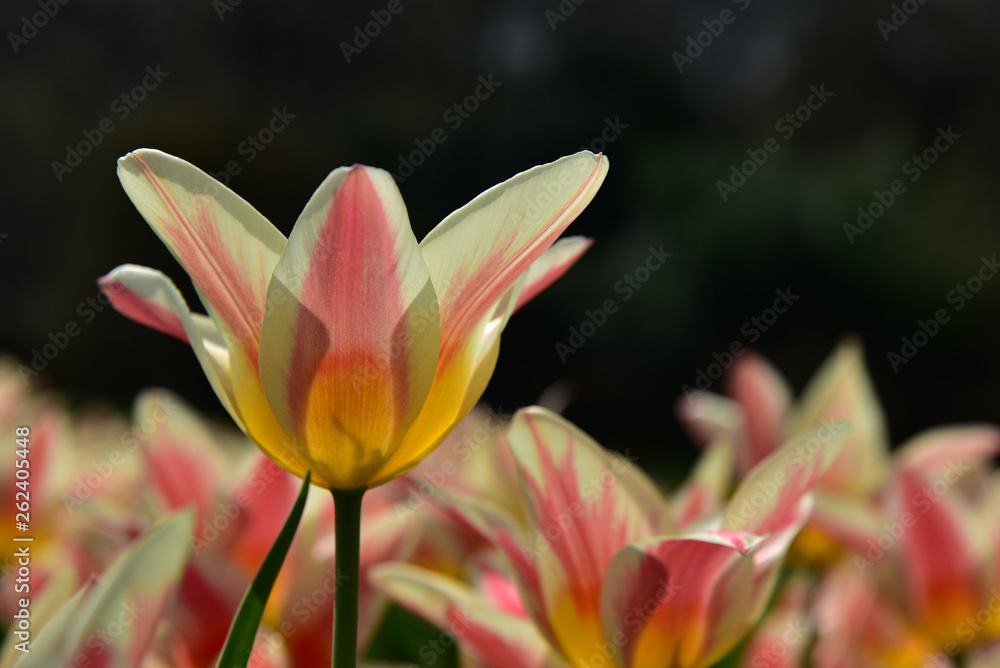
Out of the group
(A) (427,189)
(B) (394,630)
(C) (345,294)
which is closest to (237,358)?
(C) (345,294)

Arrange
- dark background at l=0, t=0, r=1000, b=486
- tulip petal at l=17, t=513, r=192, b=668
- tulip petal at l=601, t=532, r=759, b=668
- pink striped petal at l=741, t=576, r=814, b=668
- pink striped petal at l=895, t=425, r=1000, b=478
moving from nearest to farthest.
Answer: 1. tulip petal at l=17, t=513, r=192, b=668
2. tulip petal at l=601, t=532, r=759, b=668
3. pink striped petal at l=741, t=576, r=814, b=668
4. pink striped petal at l=895, t=425, r=1000, b=478
5. dark background at l=0, t=0, r=1000, b=486

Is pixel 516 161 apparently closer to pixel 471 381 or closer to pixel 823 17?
pixel 823 17

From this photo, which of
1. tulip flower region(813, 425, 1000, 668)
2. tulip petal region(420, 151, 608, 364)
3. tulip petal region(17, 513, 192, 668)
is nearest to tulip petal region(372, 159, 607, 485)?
tulip petal region(420, 151, 608, 364)

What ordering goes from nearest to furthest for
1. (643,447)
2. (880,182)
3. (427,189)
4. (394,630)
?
1. (394,630)
2. (643,447)
3. (880,182)
4. (427,189)

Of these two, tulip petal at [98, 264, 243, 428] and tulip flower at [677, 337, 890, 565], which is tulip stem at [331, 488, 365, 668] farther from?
tulip flower at [677, 337, 890, 565]

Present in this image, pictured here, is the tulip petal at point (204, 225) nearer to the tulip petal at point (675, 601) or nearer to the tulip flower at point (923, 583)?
the tulip petal at point (675, 601)

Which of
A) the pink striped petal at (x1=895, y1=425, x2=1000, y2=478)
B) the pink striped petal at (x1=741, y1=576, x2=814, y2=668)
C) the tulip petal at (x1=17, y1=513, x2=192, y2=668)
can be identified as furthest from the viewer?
the pink striped petal at (x1=895, y1=425, x2=1000, y2=478)

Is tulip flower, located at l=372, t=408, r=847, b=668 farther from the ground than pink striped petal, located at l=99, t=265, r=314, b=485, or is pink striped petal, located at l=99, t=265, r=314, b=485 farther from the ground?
pink striped petal, located at l=99, t=265, r=314, b=485
